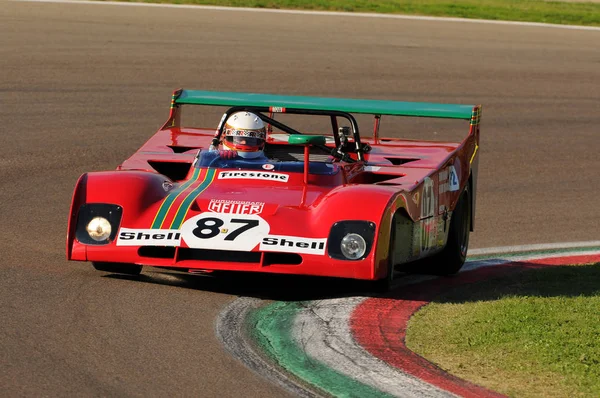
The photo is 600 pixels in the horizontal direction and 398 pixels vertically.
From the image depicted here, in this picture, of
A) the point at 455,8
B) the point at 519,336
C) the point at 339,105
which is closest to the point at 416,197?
the point at 519,336

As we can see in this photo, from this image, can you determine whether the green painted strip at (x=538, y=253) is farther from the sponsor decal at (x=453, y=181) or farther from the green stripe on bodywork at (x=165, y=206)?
the green stripe on bodywork at (x=165, y=206)

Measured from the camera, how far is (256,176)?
8750 mm

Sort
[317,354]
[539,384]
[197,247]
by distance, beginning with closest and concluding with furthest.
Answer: [539,384] → [317,354] → [197,247]

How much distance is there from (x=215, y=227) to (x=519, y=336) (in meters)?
2.01

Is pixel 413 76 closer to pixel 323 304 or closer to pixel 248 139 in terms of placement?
pixel 248 139

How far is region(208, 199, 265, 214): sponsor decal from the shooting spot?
25.8 feet

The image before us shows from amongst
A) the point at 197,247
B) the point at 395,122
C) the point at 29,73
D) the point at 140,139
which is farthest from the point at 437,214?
the point at 29,73

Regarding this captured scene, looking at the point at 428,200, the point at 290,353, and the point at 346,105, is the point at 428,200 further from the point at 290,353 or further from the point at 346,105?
the point at 290,353

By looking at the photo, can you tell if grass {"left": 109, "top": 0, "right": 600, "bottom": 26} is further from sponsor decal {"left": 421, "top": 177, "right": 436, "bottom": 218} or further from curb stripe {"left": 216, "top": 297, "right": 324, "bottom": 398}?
curb stripe {"left": 216, "top": 297, "right": 324, "bottom": 398}

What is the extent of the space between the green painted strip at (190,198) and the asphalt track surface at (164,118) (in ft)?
1.38

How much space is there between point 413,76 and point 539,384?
14086 mm

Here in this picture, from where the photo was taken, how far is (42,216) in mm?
10547

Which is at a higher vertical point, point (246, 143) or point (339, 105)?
point (339, 105)

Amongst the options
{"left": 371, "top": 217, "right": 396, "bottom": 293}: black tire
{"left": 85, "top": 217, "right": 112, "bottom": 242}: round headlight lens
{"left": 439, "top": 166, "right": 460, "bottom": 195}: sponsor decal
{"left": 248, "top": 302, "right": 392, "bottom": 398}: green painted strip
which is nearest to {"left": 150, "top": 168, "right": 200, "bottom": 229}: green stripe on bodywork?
{"left": 85, "top": 217, "right": 112, "bottom": 242}: round headlight lens
